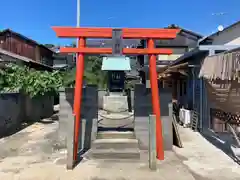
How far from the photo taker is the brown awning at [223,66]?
241 inches

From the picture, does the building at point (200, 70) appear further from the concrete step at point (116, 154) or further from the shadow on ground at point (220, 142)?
the concrete step at point (116, 154)

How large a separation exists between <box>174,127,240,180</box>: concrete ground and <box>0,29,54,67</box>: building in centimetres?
2026

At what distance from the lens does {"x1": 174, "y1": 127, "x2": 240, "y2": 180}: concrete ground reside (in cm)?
561

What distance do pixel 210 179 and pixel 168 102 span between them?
2.73 metres

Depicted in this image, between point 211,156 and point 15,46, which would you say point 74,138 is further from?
point 15,46

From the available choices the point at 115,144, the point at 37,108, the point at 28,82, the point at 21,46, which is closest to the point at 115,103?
the point at 37,108

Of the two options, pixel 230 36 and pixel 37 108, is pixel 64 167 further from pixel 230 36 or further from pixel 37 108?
pixel 230 36

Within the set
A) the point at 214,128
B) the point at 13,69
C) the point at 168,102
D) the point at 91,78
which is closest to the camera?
the point at 168,102

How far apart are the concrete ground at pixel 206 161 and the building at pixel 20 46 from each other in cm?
2026

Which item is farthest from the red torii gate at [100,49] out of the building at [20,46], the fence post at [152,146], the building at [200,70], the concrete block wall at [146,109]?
the building at [20,46]

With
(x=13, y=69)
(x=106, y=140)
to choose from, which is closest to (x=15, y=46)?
(x=13, y=69)

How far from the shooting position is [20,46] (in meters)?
28.3

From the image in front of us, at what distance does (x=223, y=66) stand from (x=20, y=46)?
25.3m

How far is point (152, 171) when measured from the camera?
5828 mm
